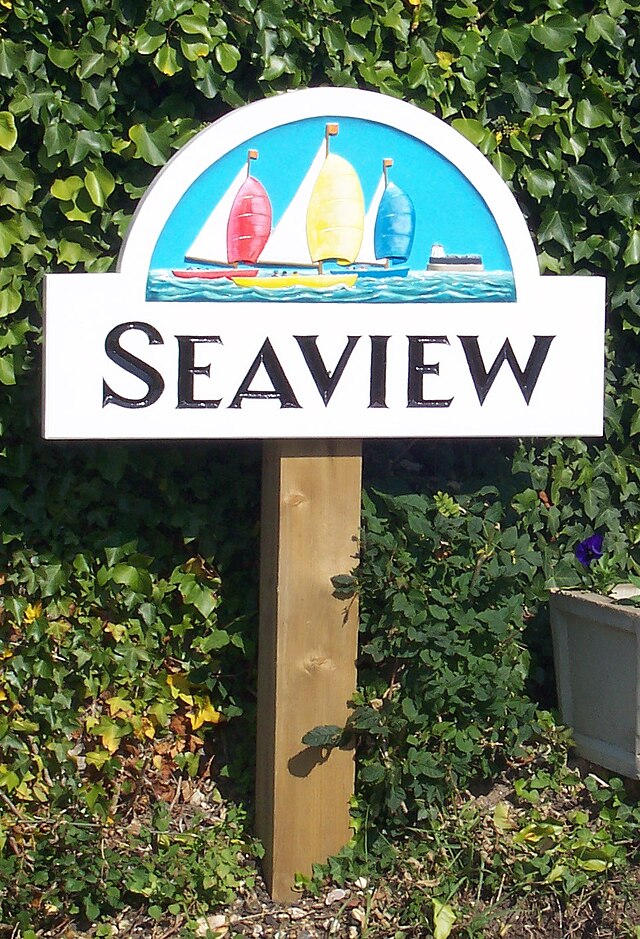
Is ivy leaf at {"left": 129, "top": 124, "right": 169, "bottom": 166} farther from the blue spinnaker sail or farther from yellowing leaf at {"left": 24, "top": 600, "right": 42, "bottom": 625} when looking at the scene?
yellowing leaf at {"left": 24, "top": 600, "right": 42, "bottom": 625}

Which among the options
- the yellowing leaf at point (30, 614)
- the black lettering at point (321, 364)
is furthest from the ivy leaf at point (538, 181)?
the yellowing leaf at point (30, 614)

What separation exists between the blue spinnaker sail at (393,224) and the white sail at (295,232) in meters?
0.19

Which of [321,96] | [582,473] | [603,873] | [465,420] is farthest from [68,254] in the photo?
[603,873]

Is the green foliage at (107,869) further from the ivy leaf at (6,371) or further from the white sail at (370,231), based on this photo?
the white sail at (370,231)

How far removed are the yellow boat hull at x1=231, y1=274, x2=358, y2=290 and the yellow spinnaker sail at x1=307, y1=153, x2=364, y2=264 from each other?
4 centimetres

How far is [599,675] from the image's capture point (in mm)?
3434

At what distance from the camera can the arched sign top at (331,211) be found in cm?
291

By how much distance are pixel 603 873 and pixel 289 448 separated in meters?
1.51

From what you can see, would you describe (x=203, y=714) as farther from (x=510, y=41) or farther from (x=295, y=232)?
(x=510, y=41)

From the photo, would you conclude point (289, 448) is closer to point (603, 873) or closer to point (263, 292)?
point (263, 292)

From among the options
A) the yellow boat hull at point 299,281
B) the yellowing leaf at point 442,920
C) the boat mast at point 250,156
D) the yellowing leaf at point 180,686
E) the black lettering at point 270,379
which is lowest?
the yellowing leaf at point 442,920

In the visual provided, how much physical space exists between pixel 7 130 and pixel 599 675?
2349 mm

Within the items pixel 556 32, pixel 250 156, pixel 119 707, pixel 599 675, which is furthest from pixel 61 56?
pixel 599 675

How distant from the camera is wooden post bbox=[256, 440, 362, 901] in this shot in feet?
10.2
